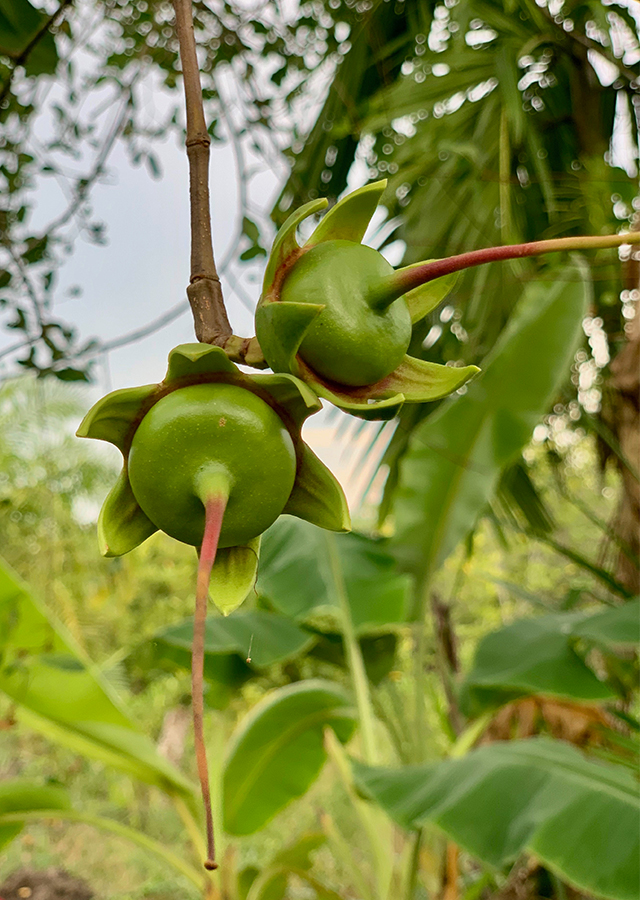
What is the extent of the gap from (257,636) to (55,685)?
0.48m

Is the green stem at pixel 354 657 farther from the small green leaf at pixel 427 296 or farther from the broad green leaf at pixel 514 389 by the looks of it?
the small green leaf at pixel 427 296

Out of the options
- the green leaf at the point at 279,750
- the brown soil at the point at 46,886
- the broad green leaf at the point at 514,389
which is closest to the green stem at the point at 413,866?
the green leaf at the point at 279,750

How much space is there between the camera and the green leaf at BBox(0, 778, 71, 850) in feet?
5.66

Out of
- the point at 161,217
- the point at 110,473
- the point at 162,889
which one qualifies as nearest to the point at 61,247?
the point at 161,217

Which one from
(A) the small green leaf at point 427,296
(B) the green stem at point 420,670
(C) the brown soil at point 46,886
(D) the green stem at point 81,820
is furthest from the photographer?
(C) the brown soil at point 46,886

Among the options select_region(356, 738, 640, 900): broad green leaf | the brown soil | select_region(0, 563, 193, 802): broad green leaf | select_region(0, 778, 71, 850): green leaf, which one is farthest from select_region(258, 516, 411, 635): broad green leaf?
the brown soil

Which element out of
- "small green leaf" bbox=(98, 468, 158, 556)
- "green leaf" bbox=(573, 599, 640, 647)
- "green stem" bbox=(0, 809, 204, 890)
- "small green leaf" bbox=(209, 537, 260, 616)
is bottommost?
"green stem" bbox=(0, 809, 204, 890)

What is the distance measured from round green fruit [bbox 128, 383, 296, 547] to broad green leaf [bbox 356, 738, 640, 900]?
3.27 ft

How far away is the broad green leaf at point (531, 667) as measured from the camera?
154 centimetres

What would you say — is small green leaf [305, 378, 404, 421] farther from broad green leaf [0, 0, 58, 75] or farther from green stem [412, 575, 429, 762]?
green stem [412, 575, 429, 762]

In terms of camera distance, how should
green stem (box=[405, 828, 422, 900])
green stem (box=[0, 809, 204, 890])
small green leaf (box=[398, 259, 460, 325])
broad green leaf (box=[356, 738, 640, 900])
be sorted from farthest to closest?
green stem (box=[0, 809, 204, 890]), green stem (box=[405, 828, 422, 900]), broad green leaf (box=[356, 738, 640, 900]), small green leaf (box=[398, 259, 460, 325])

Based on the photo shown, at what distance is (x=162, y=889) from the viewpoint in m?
3.65

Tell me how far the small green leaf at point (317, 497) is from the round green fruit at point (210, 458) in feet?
0.07

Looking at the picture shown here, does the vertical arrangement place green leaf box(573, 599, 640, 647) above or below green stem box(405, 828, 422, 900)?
above
